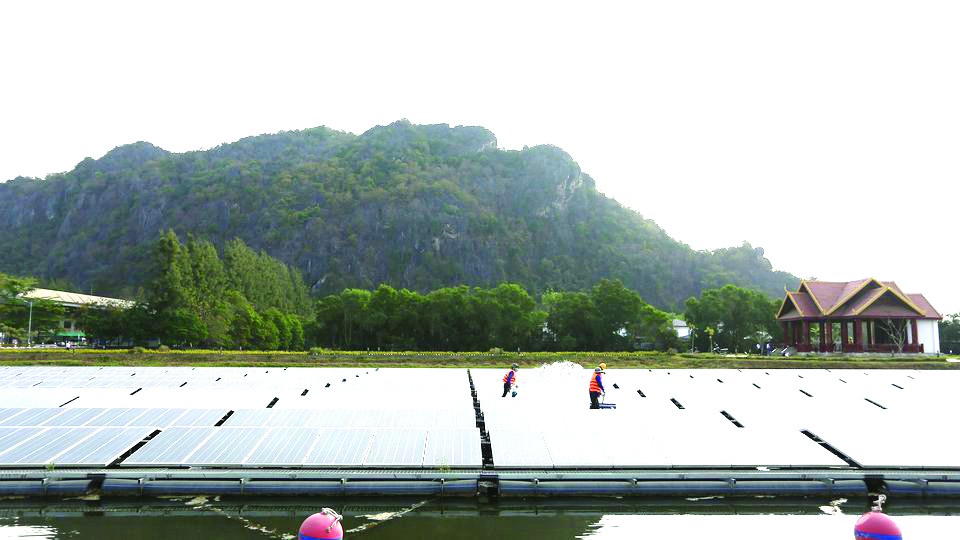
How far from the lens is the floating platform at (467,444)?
11.5 meters

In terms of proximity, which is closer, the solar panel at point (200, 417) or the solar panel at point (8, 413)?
the solar panel at point (200, 417)

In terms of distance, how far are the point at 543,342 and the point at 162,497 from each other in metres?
59.3

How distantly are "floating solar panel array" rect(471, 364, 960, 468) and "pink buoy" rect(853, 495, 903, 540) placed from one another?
5.52 metres

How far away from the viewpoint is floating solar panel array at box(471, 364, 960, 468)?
12117 millimetres

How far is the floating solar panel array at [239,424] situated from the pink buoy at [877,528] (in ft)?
22.5

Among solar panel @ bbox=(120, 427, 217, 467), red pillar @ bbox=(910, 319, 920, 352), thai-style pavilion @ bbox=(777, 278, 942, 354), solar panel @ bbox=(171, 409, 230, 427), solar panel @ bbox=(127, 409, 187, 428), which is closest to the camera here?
solar panel @ bbox=(120, 427, 217, 467)

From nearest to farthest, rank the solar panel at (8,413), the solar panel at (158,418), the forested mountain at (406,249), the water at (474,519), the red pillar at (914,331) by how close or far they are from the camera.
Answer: the water at (474,519), the solar panel at (158,418), the solar panel at (8,413), the red pillar at (914,331), the forested mountain at (406,249)

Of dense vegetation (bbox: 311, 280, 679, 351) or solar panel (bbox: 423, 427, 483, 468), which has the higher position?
dense vegetation (bbox: 311, 280, 679, 351)

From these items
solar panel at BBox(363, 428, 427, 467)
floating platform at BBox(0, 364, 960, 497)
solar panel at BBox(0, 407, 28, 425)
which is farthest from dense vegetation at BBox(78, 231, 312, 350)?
solar panel at BBox(363, 428, 427, 467)

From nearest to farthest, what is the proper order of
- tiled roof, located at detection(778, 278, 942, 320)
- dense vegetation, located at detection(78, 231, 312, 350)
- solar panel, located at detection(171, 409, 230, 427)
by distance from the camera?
solar panel, located at detection(171, 409, 230, 427) < tiled roof, located at detection(778, 278, 942, 320) < dense vegetation, located at detection(78, 231, 312, 350)

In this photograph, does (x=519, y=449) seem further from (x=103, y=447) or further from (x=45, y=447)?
(x=45, y=447)

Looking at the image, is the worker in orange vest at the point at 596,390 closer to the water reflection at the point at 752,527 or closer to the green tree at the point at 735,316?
the water reflection at the point at 752,527

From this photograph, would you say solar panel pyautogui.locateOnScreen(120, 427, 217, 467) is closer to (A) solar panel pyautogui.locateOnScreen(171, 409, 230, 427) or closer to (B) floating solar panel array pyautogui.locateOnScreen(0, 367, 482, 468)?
(B) floating solar panel array pyautogui.locateOnScreen(0, 367, 482, 468)

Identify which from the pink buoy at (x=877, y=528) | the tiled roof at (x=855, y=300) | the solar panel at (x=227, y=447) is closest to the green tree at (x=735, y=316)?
the tiled roof at (x=855, y=300)
